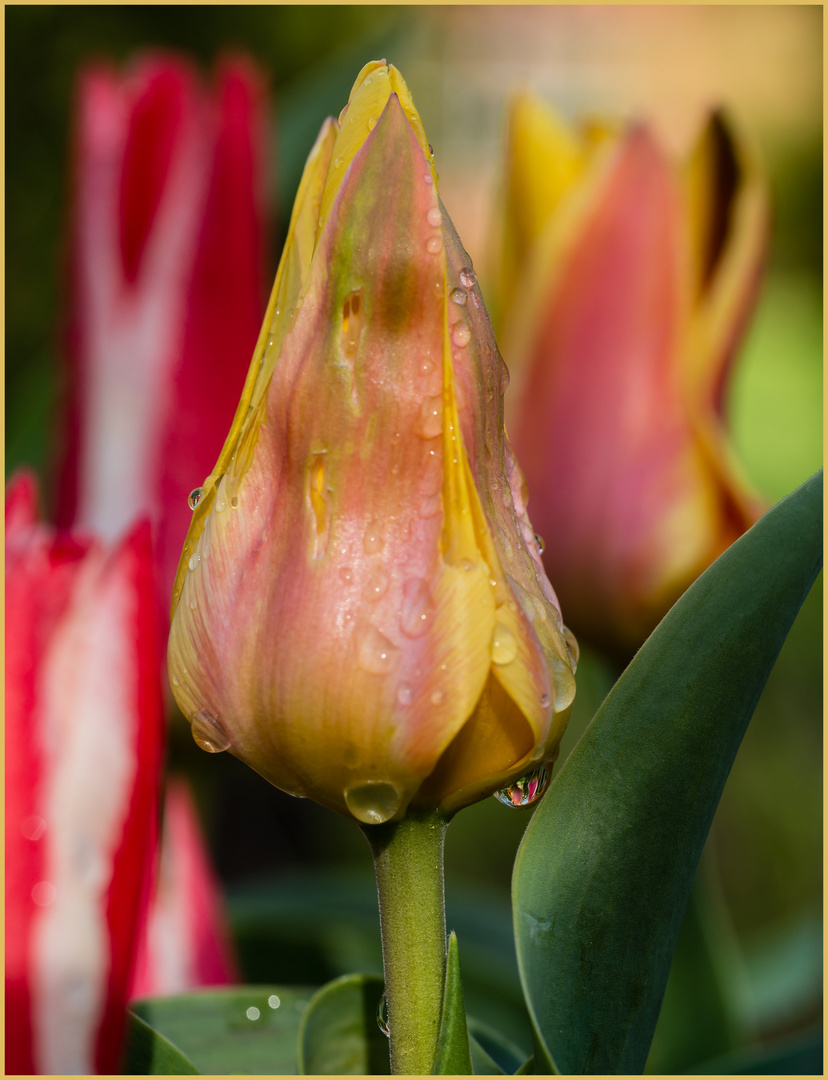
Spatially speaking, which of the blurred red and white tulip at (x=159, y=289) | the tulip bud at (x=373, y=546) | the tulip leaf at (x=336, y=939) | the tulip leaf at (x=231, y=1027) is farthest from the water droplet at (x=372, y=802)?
the tulip leaf at (x=336, y=939)

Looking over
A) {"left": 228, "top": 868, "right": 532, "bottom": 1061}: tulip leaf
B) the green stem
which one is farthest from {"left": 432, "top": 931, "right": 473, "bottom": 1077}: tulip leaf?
{"left": 228, "top": 868, "right": 532, "bottom": 1061}: tulip leaf

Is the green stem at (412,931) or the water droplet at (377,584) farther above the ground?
the water droplet at (377,584)

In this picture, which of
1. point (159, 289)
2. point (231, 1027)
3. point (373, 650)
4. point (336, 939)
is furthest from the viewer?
point (336, 939)

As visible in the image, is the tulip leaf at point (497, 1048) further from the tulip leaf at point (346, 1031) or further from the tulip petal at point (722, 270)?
the tulip petal at point (722, 270)

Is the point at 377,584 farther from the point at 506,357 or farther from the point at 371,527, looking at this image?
the point at 506,357

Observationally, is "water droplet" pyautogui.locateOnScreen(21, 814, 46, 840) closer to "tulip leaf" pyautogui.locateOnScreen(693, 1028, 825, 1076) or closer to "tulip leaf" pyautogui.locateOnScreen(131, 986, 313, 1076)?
"tulip leaf" pyautogui.locateOnScreen(131, 986, 313, 1076)

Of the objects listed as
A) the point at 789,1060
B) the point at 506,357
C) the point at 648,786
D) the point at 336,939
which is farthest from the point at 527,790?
the point at 336,939
